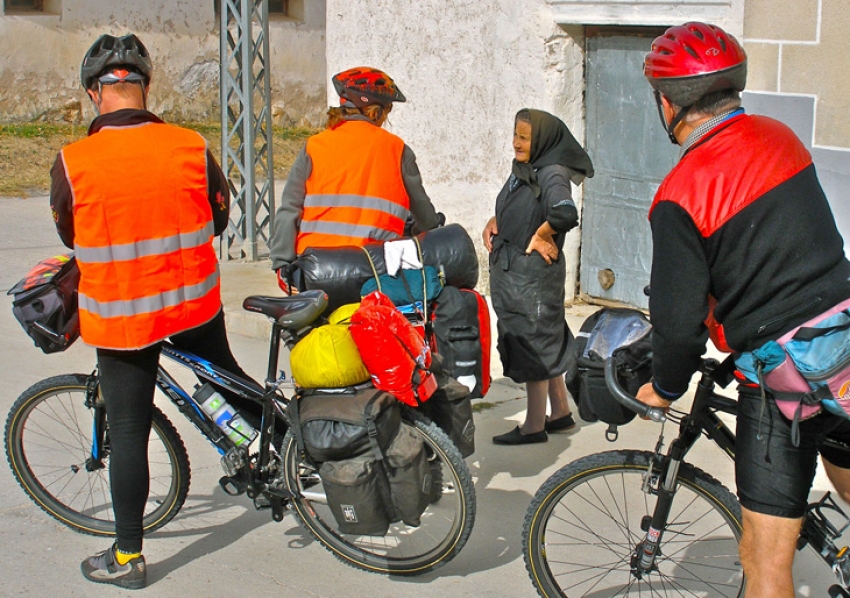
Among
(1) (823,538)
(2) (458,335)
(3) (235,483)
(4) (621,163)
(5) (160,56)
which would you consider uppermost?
(5) (160,56)

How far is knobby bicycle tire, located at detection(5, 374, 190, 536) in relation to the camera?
3.96 meters

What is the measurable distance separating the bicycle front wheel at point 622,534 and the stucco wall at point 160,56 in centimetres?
1292

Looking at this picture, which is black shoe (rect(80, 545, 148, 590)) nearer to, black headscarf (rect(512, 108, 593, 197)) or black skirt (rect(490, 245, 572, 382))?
black skirt (rect(490, 245, 572, 382))

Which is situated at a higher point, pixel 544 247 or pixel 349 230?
pixel 349 230

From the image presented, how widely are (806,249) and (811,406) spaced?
39 cm

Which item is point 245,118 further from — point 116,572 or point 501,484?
point 116,572

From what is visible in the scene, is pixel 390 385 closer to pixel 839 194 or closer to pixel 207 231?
pixel 207 231

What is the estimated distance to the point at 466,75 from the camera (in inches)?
291

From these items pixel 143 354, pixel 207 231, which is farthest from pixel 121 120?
pixel 143 354

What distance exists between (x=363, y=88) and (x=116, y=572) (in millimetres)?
2182

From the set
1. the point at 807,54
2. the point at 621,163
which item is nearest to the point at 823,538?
the point at 807,54

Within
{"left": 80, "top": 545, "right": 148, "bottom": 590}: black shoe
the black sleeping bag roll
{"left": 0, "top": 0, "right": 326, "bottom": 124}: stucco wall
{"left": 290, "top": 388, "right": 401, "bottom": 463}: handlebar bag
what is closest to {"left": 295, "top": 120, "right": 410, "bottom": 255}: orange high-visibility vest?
the black sleeping bag roll

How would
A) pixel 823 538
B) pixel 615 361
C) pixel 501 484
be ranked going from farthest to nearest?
1. pixel 501 484
2. pixel 615 361
3. pixel 823 538

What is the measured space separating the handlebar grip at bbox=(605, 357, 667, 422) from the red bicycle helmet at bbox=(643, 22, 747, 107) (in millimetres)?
768
